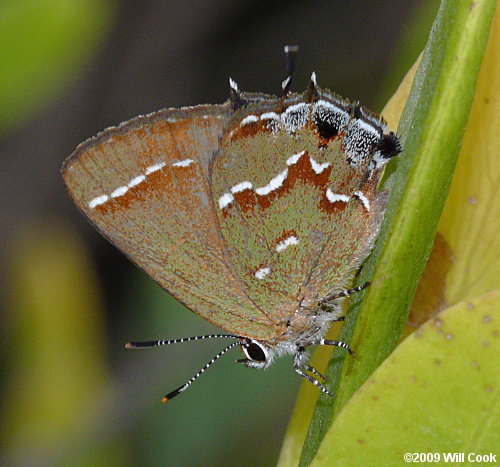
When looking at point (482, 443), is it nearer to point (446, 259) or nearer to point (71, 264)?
point (446, 259)

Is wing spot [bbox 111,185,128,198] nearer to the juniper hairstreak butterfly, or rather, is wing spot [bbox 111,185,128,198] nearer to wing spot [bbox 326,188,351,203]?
the juniper hairstreak butterfly

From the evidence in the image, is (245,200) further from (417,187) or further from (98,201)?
(417,187)

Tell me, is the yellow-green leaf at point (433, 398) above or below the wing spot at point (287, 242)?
above

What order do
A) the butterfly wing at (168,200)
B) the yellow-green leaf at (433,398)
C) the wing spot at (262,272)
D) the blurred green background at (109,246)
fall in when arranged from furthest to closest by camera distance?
the blurred green background at (109,246) < the wing spot at (262,272) < the butterfly wing at (168,200) < the yellow-green leaf at (433,398)

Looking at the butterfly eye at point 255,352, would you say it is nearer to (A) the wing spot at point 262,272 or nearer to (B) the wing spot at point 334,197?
(A) the wing spot at point 262,272

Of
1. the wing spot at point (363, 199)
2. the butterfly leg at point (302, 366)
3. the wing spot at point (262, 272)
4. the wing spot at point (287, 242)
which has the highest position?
the wing spot at point (363, 199)

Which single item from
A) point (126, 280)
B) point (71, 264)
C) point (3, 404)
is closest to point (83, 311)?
point (71, 264)

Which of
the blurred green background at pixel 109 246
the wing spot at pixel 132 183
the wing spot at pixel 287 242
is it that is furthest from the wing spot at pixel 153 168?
the blurred green background at pixel 109 246

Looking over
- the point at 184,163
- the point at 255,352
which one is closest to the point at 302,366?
the point at 255,352
